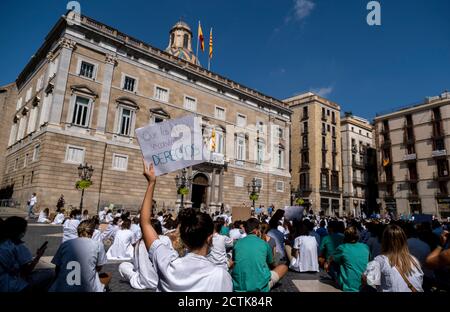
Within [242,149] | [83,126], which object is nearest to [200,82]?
[242,149]

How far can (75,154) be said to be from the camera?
67.6ft

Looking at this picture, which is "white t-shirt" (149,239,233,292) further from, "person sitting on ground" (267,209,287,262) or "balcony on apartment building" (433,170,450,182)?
"balcony on apartment building" (433,170,450,182)

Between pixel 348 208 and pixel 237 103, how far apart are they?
27104 millimetres

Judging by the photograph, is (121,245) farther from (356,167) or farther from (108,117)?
(356,167)

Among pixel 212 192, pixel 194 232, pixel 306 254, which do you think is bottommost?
pixel 306 254

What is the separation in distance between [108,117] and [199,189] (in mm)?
11844

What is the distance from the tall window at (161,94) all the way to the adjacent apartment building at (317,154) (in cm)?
2531

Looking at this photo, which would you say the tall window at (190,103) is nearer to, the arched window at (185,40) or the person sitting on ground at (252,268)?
the person sitting on ground at (252,268)

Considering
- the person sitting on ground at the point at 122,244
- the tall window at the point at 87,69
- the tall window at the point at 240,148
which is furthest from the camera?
the tall window at the point at 240,148

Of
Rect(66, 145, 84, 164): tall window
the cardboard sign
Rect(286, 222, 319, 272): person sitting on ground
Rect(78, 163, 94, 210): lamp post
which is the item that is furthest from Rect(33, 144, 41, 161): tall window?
Rect(286, 222, 319, 272): person sitting on ground

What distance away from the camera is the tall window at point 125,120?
77.7 ft

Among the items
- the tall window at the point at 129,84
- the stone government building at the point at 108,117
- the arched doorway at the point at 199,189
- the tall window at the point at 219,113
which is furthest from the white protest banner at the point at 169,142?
the tall window at the point at 219,113

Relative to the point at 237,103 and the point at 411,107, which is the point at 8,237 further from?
the point at 411,107

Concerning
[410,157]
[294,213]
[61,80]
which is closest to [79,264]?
[294,213]
